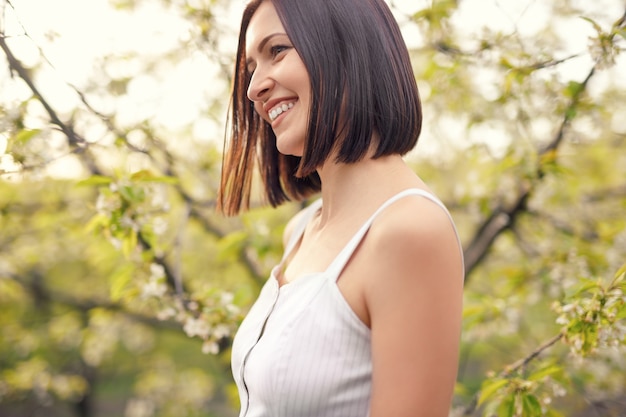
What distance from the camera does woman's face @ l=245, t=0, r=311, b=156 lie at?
1303 mm

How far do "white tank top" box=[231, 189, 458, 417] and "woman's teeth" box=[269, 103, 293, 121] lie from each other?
0.34 metres

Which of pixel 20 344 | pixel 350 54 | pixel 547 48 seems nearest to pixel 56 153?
pixel 350 54

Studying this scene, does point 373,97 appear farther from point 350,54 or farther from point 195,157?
point 195,157

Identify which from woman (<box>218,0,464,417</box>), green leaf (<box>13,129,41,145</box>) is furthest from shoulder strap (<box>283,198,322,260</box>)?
green leaf (<box>13,129,41,145</box>)

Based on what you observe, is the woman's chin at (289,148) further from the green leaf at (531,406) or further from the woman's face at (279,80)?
the green leaf at (531,406)

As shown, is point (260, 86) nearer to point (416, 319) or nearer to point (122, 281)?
point (416, 319)

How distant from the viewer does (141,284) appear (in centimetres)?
219

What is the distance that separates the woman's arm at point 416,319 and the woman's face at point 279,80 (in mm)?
376

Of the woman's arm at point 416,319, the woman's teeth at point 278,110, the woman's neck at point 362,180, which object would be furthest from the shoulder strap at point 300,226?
the woman's arm at point 416,319

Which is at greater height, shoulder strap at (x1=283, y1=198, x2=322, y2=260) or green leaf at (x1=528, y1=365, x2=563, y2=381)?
shoulder strap at (x1=283, y1=198, x2=322, y2=260)

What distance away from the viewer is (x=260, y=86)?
1382 mm

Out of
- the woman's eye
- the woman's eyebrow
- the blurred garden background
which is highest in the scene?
the woman's eyebrow

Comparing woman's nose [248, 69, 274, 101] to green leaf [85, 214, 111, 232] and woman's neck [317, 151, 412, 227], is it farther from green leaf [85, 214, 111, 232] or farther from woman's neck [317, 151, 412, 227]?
green leaf [85, 214, 111, 232]

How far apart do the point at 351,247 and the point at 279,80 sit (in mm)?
413
